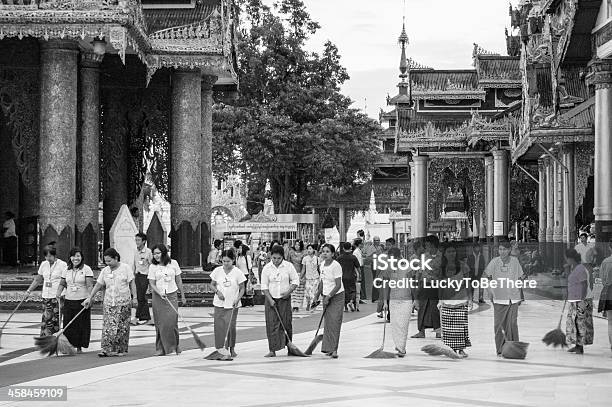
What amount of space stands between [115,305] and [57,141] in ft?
32.4

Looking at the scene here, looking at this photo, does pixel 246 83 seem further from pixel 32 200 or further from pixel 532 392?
pixel 532 392

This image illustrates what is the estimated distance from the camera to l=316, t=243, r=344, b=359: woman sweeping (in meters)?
16.8

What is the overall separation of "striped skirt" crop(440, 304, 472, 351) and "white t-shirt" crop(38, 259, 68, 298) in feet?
19.4

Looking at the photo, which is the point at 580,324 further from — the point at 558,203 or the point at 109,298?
the point at 558,203

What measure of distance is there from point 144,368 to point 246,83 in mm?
35773

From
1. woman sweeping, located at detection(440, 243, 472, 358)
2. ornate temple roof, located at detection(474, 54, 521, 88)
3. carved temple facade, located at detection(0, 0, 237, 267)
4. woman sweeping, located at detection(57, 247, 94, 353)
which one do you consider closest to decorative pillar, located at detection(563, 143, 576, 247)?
carved temple facade, located at detection(0, 0, 237, 267)

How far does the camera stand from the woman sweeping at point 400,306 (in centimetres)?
1691

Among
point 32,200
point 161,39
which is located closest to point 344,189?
point 32,200

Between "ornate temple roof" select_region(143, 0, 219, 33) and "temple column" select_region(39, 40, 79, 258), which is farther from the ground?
"ornate temple roof" select_region(143, 0, 219, 33)

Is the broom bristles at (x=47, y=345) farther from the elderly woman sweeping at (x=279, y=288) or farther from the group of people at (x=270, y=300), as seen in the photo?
the elderly woman sweeping at (x=279, y=288)

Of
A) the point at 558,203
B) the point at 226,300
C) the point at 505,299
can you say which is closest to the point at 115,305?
the point at 226,300

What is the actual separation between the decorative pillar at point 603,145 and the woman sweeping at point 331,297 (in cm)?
905

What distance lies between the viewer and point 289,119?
48.1 meters

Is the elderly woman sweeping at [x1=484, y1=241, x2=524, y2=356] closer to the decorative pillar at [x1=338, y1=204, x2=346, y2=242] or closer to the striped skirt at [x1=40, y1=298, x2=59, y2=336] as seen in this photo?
the striped skirt at [x1=40, y1=298, x2=59, y2=336]
